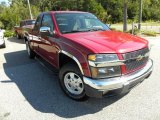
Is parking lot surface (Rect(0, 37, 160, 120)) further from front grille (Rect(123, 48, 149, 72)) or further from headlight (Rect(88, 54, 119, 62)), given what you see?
headlight (Rect(88, 54, 119, 62))

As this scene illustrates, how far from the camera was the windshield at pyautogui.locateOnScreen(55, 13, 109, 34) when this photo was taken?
482 centimetres

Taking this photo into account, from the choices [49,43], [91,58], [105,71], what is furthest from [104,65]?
[49,43]

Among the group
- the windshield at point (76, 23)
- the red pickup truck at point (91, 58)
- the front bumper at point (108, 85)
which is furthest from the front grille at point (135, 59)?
the windshield at point (76, 23)

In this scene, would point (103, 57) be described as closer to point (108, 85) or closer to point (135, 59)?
point (108, 85)

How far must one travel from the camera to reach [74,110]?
3953 mm

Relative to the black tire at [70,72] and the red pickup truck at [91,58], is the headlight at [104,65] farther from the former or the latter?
the black tire at [70,72]

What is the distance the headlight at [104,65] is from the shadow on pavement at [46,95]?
0.79 meters

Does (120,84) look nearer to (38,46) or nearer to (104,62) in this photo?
(104,62)

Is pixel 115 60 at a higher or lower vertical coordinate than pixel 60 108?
higher

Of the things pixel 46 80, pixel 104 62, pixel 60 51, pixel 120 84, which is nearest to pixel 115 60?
pixel 104 62

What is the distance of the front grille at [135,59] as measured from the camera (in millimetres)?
3703

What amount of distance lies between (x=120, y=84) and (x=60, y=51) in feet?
5.19

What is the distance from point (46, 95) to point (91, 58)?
1645 mm

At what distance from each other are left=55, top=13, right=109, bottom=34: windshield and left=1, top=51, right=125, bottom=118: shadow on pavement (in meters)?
1.45
